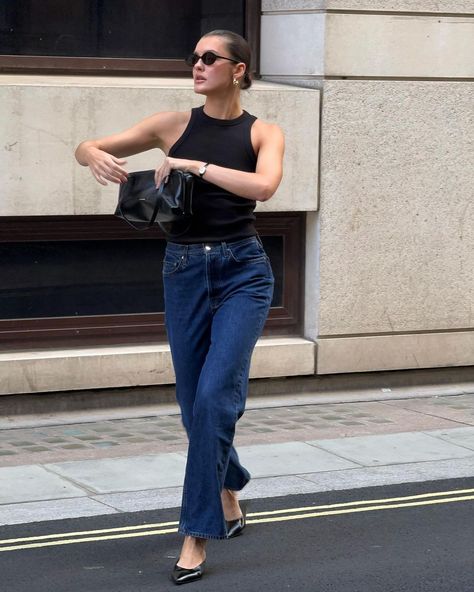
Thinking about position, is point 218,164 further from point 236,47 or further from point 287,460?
point 287,460

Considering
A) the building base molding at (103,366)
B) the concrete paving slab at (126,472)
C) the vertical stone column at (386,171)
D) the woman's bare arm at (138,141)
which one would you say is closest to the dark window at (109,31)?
the vertical stone column at (386,171)

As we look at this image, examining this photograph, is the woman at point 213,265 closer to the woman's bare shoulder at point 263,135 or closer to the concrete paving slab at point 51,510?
the woman's bare shoulder at point 263,135

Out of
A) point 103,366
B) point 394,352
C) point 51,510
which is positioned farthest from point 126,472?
point 394,352

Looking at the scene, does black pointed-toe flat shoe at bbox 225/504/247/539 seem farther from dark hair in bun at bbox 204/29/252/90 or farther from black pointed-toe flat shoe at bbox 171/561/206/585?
dark hair in bun at bbox 204/29/252/90

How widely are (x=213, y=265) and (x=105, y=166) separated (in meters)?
0.60

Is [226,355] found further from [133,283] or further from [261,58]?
[261,58]

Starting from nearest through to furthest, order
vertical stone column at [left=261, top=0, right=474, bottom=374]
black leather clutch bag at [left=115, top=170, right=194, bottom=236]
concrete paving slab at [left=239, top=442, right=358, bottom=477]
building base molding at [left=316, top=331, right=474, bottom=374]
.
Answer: black leather clutch bag at [left=115, top=170, right=194, bottom=236], concrete paving slab at [left=239, top=442, right=358, bottom=477], vertical stone column at [left=261, top=0, right=474, bottom=374], building base molding at [left=316, top=331, right=474, bottom=374]

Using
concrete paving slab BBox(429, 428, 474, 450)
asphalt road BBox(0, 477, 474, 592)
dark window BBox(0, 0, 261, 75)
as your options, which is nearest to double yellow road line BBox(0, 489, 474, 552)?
asphalt road BBox(0, 477, 474, 592)

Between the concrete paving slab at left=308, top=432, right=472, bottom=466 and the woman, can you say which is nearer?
the woman

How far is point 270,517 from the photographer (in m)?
6.55

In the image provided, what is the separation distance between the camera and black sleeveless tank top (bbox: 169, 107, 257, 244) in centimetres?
548

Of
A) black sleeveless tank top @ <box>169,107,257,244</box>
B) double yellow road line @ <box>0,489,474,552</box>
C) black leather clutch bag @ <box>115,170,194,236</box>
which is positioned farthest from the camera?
double yellow road line @ <box>0,489,474,552</box>

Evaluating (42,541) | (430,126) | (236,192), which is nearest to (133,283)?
(430,126)

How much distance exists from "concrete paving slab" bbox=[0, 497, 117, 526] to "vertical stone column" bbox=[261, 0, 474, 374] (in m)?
3.44
